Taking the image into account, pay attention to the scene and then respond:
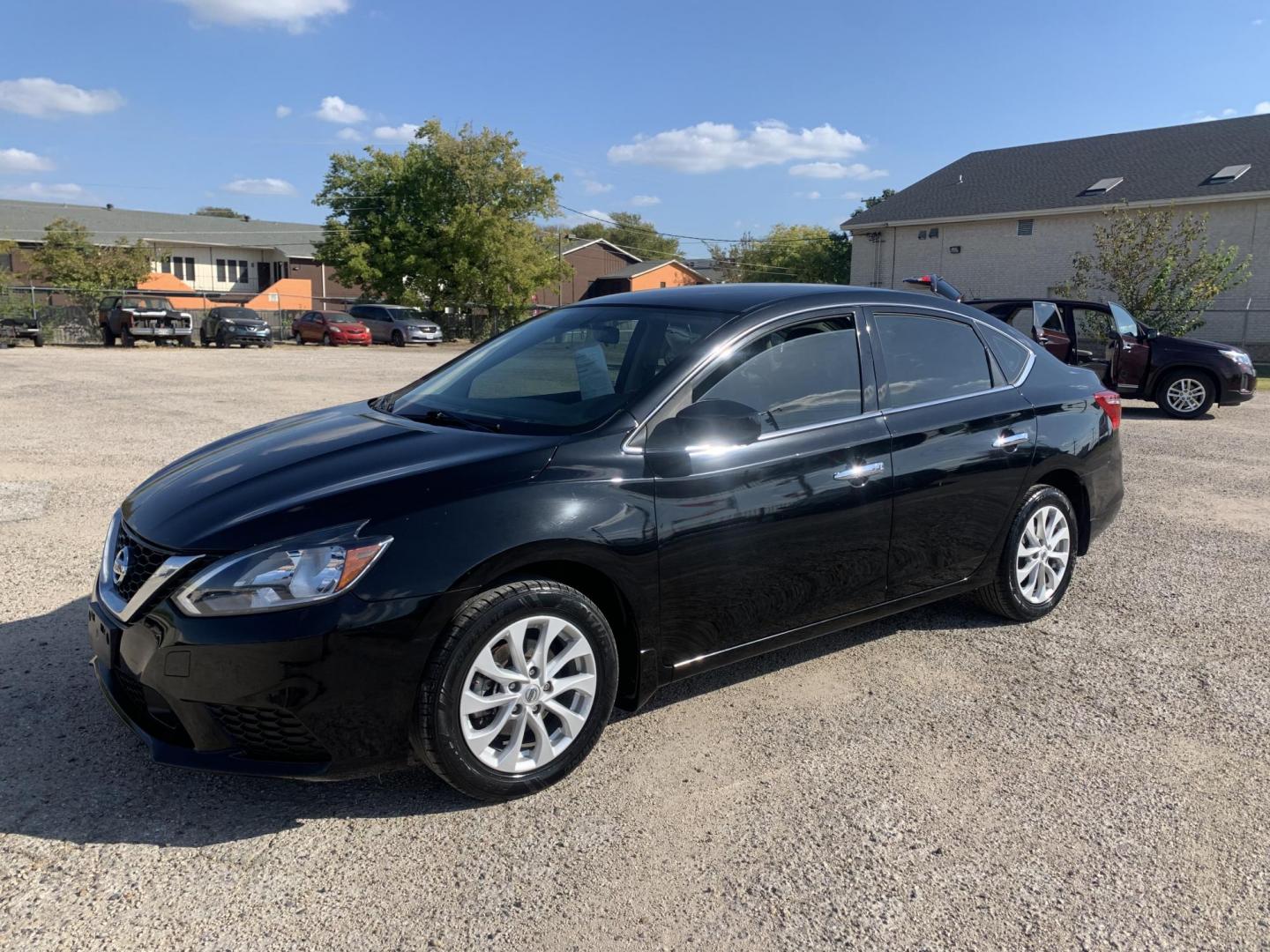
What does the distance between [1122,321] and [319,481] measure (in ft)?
42.7

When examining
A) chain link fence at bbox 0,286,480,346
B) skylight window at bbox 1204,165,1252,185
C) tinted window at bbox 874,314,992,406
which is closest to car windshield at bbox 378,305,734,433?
tinted window at bbox 874,314,992,406

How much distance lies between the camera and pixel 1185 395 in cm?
1358

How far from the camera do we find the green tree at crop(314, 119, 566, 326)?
41125 millimetres

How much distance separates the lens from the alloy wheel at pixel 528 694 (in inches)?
118

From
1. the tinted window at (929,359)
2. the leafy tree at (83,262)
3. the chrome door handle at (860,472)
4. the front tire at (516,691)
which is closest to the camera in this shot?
the front tire at (516,691)

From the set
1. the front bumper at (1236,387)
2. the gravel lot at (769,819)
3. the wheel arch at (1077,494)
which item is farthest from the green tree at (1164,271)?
the gravel lot at (769,819)

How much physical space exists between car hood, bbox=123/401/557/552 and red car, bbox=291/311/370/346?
113ft

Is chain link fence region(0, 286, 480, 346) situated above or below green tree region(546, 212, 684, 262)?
below

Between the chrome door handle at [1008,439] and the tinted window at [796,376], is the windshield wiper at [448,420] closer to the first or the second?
the tinted window at [796,376]

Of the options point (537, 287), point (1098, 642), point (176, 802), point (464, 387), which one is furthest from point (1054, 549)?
point (537, 287)

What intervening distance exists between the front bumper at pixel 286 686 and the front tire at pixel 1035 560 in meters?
3.01

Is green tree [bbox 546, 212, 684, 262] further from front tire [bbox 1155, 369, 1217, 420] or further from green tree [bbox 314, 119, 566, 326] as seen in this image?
front tire [bbox 1155, 369, 1217, 420]

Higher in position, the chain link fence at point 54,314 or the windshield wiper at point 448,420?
the chain link fence at point 54,314

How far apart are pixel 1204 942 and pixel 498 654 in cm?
208
